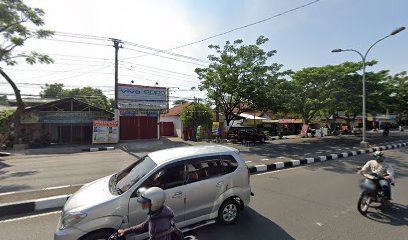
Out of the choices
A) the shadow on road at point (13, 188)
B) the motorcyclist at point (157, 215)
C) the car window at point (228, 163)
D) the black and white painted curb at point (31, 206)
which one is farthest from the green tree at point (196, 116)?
the motorcyclist at point (157, 215)

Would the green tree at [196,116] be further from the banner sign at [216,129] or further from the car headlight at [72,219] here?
the car headlight at [72,219]

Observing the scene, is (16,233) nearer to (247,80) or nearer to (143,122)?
(247,80)

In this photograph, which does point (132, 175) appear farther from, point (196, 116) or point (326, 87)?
point (326, 87)

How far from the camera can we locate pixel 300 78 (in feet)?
88.3

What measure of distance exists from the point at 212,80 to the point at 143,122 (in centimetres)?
924

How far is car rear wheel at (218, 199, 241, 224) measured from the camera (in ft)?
16.0

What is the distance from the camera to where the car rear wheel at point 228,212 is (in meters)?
4.86

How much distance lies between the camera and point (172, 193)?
430cm

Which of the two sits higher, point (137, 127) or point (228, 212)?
point (137, 127)

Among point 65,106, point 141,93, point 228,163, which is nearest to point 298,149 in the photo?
point 228,163

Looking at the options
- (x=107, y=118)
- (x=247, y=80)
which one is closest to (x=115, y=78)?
(x=107, y=118)

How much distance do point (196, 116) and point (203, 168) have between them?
71.6ft

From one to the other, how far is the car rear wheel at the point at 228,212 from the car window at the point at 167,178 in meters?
1.09

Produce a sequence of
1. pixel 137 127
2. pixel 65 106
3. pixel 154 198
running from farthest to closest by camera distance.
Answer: pixel 137 127 → pixel 65 106 → pixel 154 198
